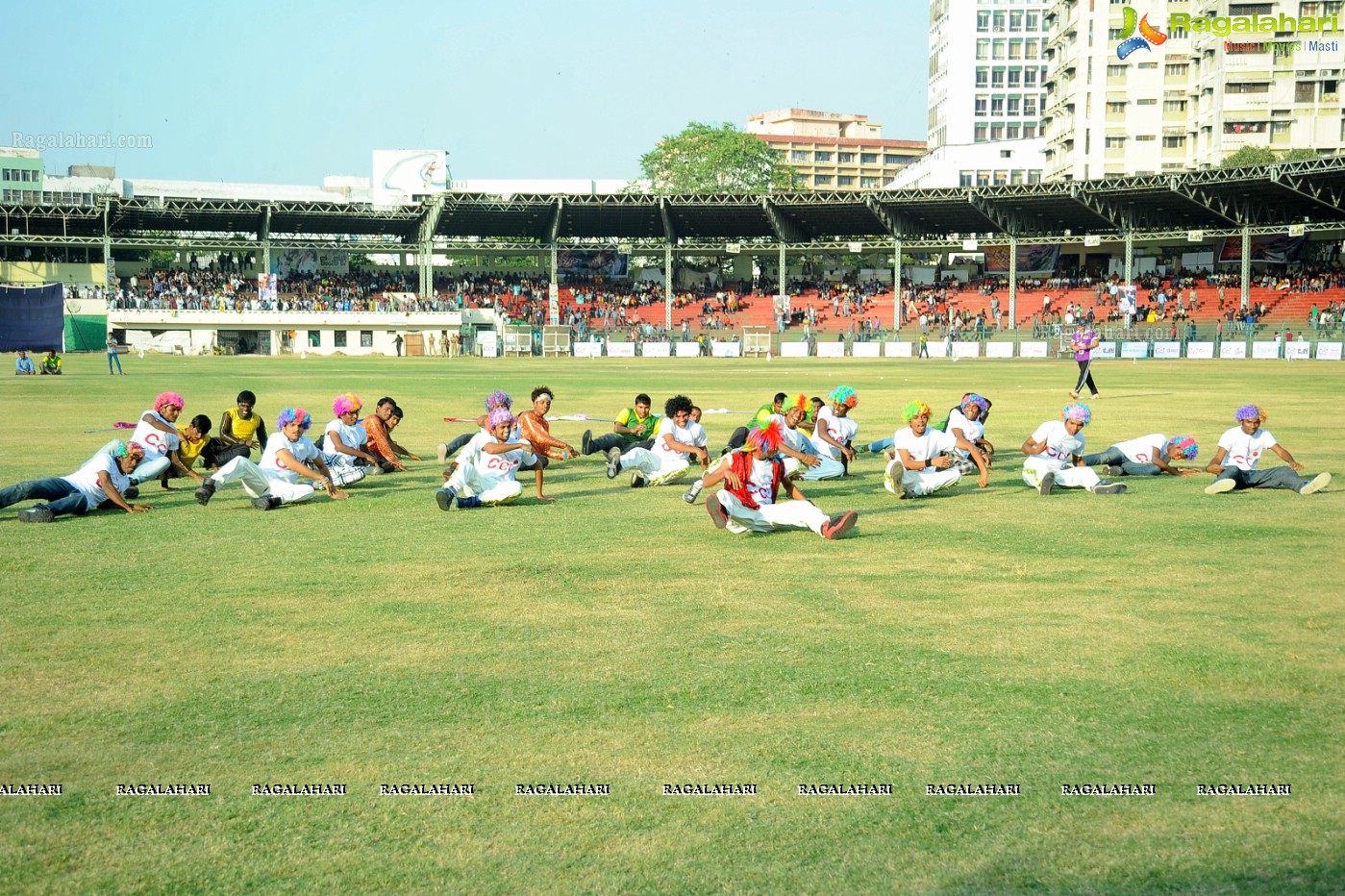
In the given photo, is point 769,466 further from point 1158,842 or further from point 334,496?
point 1158,842

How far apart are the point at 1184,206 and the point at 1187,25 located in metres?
28.6

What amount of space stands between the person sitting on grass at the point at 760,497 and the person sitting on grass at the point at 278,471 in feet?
17.0

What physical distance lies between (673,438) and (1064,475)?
16.0 feet

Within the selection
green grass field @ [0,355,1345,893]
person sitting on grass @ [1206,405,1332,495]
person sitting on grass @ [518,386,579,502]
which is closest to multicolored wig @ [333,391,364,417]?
person sitting on grass @ [518,386,579,502]

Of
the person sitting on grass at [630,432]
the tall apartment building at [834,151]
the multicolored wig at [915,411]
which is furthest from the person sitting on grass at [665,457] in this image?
the tall apartment building at [834,151]

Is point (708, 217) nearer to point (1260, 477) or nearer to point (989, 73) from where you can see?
point (989, 73)

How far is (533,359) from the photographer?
65.9 m

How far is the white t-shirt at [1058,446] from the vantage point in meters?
14.3

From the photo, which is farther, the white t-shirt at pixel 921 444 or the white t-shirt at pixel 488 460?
the white t-shirt at pixel 921 444

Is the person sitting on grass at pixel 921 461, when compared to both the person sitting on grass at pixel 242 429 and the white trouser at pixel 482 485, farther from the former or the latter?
the person sitting on grass at pixel 242 429

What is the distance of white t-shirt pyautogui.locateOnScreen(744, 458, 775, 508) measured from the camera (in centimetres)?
1124

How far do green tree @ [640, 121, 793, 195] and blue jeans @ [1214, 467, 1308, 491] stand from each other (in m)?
99.2

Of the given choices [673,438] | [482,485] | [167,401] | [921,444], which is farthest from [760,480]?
[167,401]

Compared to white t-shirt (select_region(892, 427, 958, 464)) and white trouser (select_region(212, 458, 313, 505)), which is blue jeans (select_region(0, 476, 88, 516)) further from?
white t-shirt (select_region(892, 427, 958, 464))
